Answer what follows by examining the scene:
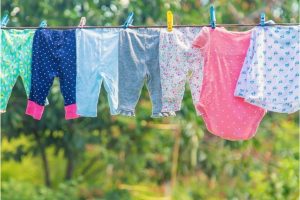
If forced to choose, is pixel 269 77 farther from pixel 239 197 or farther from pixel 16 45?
pixel 239 197

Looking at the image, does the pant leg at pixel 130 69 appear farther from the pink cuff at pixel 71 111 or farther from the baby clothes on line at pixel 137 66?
the pink cuff at pixel 71 111

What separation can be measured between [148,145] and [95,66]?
2.06 meters

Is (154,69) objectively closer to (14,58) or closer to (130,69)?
(130,69)

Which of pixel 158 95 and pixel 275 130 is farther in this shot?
pixel 275 130

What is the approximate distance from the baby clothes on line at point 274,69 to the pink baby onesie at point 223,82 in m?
0.05

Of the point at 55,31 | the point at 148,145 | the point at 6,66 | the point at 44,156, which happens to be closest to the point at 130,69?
the point at 55,31

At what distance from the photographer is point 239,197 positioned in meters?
5.17

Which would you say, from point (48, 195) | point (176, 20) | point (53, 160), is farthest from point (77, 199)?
point (176, 20)

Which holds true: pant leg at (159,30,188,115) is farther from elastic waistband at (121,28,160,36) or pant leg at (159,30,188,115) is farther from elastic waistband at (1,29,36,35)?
elastic waistband at (1,29,36,35)

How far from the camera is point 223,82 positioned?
9.42 ft

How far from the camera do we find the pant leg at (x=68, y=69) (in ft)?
9.80

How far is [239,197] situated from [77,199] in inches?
51.5

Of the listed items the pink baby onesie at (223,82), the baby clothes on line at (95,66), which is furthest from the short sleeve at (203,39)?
the baby clothes on line at (95,66)

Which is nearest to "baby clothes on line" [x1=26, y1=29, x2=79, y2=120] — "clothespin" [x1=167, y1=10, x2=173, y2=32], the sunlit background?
"clothespin" [x1=167, y1=10, x2=173, y2=32]
